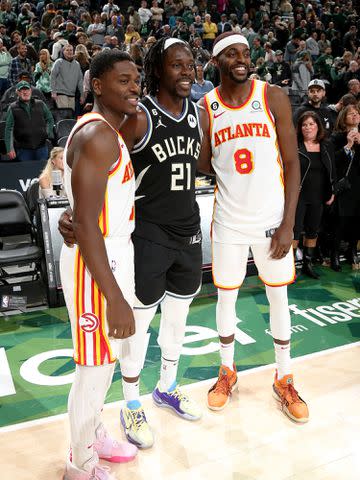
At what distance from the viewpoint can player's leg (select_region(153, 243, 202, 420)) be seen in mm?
2766

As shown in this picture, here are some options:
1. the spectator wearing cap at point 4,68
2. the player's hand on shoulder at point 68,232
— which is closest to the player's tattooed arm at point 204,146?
the player's hand on shoulder at point 68,232

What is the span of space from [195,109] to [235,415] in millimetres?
1636

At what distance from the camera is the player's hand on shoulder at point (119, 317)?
81.0 inches

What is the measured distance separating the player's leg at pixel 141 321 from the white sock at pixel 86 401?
48 cm

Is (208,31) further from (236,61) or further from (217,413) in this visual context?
(217,413)

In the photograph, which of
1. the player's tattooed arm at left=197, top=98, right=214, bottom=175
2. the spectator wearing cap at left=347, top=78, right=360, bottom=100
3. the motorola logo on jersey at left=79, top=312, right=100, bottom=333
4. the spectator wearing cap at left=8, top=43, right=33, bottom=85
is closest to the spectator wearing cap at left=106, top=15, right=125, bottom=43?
the spectator wearing cap at left=8, top=43, right=33, bottom=85

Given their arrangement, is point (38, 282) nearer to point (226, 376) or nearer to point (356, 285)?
point (226, 376)

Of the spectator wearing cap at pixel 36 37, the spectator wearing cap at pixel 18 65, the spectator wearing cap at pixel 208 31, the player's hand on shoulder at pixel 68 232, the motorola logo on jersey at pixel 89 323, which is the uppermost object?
the spectator wearing cap at pixel 208 31

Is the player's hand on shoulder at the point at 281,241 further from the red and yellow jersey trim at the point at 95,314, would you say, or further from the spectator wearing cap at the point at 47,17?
the spectator wearing cap at the point at 47,17

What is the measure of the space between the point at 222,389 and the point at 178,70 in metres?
1.75

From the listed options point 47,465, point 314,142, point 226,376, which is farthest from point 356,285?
point 47,465

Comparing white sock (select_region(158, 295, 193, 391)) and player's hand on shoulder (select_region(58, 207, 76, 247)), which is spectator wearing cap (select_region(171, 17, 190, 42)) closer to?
white sock (select_region(158, 295, 193, 391))

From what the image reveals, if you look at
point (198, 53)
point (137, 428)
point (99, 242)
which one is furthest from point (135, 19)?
point (99, 242)

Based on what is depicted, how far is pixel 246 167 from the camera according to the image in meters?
2.84
